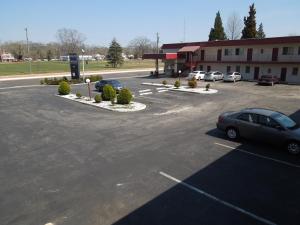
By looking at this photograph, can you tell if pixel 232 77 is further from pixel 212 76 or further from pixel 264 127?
pixel 264 127

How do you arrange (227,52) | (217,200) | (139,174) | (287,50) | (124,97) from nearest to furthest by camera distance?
(217,200) → (139,174) → (124,97) → (287,50) → (227,52)

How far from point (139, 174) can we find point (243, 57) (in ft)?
120

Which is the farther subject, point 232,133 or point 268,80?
point 268,80

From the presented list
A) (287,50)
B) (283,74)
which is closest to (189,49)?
(287,50)

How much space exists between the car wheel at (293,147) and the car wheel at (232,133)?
7.58 feet

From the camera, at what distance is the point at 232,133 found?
12.9 m

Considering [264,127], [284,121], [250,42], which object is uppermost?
[250,42]

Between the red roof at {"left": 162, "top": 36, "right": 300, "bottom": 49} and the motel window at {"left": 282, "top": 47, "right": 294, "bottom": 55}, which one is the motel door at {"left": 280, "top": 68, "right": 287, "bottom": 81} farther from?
the red roof at {"left": 162, "top": 36, "right": 300, "bottom": 49}

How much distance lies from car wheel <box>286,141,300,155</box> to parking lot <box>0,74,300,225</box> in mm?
275

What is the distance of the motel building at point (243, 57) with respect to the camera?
36156 mm

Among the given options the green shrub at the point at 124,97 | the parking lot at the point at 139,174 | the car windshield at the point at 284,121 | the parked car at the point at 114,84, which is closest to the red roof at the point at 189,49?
the parked car at the point at 114,84

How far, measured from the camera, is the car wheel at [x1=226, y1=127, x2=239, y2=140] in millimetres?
12729

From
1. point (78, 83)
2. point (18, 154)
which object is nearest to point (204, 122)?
point (18, 154)

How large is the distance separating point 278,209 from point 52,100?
2252 cm
